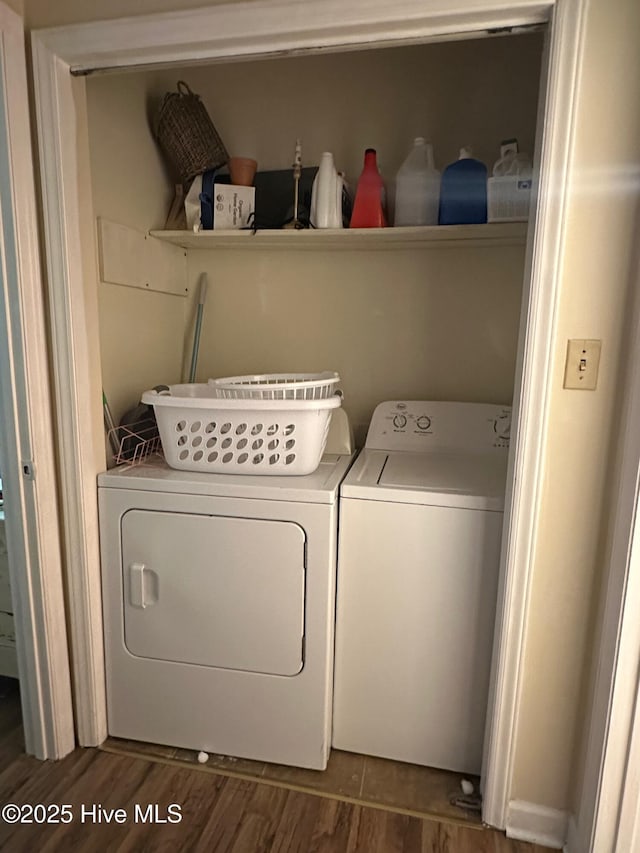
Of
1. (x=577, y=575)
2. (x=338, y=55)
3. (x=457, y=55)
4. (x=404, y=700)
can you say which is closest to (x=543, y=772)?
(x=404, y=700)

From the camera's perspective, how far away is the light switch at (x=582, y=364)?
48.7 inches

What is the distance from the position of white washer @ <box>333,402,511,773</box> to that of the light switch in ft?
1.27

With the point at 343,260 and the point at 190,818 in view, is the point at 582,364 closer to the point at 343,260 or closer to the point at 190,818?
the point at 343,260

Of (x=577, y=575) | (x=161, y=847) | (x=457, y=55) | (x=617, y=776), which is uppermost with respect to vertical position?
(x=457, y=55)

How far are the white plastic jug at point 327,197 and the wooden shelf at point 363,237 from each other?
0.15ft

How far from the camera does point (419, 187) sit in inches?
71.6

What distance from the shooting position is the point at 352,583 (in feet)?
5.24

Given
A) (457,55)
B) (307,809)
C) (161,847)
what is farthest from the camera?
(457,55)

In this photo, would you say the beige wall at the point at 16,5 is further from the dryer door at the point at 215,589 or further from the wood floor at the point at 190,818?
the wood floor at the point at 190,818

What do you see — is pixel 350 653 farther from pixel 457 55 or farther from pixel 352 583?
pixel 457 55

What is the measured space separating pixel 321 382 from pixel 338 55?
132 centimetres

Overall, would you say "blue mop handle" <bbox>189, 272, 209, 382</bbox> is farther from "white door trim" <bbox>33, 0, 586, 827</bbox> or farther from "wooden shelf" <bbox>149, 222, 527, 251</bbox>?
"white door trim" <bbox>33, 0, 586, 827</bbox>

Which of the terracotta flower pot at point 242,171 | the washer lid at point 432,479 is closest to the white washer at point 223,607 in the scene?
the washer lid at point 432,479

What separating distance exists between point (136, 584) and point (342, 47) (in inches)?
63.0
